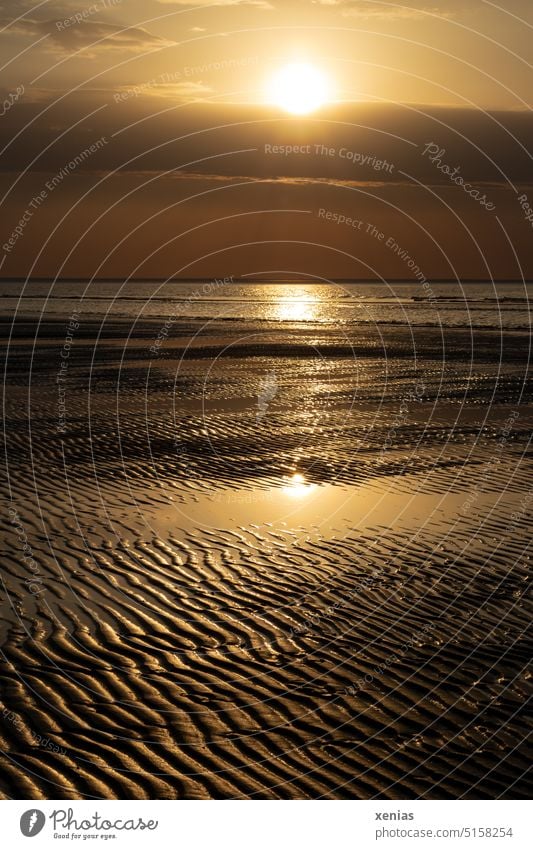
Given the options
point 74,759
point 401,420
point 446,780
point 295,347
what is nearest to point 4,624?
point 74,759

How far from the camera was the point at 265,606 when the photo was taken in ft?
43.9

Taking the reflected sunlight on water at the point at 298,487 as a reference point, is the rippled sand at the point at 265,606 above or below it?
below
